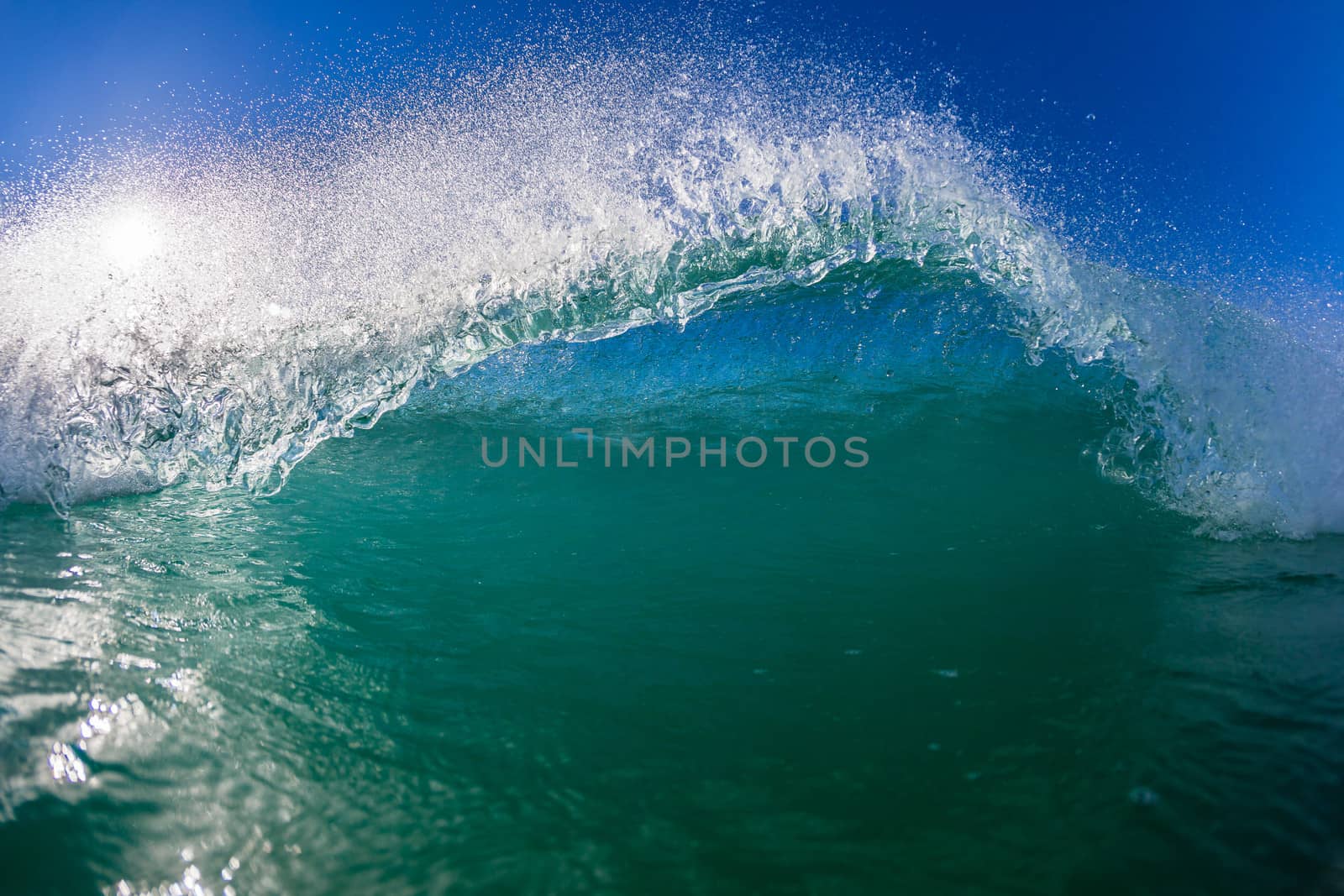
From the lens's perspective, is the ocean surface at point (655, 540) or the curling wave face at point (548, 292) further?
the curling wave face at point (548, 292)

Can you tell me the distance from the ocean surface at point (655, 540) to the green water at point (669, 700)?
13 mm

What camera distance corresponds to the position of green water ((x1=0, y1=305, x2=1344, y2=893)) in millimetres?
1486

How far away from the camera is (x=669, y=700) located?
6.91 feet

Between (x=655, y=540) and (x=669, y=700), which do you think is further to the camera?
(x=655, y=540)

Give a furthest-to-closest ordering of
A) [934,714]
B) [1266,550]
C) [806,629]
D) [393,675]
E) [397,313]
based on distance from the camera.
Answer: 1. [397,313]
2. [1266,550]
3. [806,629]
4. [393,675]
5. [934,714]

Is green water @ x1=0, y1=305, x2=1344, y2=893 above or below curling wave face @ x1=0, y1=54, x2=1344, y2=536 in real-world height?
below

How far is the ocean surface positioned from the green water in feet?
0.04

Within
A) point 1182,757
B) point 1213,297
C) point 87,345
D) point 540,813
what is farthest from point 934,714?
point 87,345

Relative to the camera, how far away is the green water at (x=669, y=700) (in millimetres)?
1486

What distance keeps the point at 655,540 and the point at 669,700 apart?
1493mm

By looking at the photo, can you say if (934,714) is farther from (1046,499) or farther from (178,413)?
(178,413)

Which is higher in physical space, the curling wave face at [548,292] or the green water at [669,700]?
the curling wave face at [548,292]

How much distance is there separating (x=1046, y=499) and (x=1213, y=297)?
2277 mm

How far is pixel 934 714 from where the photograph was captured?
1.97m
